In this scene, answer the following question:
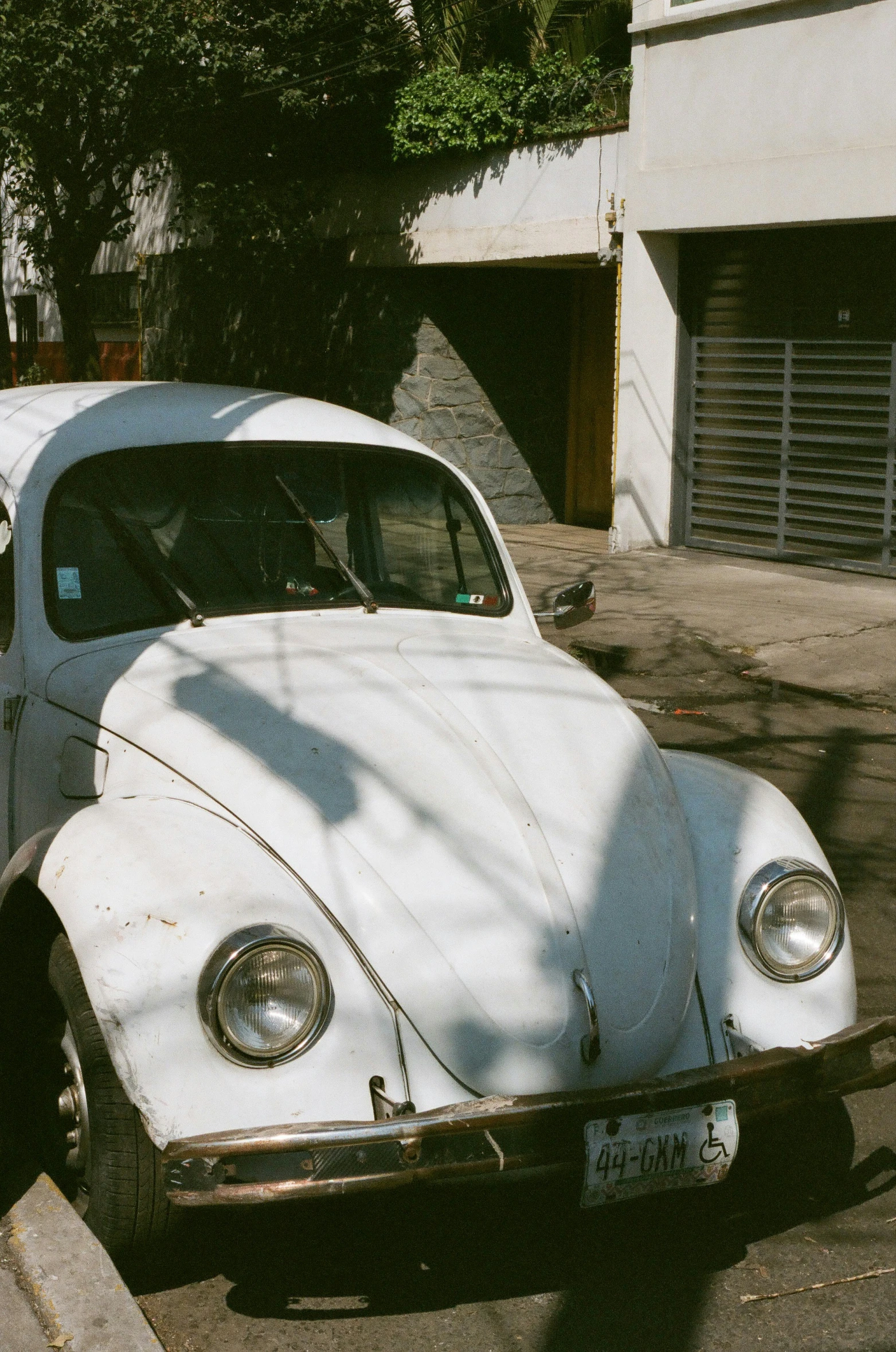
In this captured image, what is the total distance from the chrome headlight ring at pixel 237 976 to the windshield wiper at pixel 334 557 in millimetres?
1548

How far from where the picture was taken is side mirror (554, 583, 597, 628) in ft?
16.0

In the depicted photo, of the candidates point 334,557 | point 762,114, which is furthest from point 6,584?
point 762,114

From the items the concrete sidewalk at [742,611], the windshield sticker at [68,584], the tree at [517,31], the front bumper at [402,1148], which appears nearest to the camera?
the front bumper at [402,1148]

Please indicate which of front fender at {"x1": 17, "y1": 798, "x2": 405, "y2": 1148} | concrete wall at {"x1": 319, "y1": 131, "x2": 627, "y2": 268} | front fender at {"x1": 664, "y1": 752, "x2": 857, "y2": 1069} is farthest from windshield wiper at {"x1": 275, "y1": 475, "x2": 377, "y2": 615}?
concrete wall at {"x1": 319, "y1": 131, "x2": 627, "y2": 268}

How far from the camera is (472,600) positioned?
4.64 m

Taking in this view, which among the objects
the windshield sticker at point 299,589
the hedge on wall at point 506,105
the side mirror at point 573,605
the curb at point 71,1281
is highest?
the hedge on wall at point 506,105

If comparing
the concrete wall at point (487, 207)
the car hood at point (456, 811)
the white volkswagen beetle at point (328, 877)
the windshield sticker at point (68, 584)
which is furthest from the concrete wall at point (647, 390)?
the windshield sticker at point (68, 584)

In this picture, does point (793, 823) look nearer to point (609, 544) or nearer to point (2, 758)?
point (2, 758)

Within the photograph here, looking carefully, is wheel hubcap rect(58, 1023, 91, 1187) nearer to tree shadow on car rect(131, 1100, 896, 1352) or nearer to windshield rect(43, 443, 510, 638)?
tree shadow on car rect(131, 1100, 896, 1352)

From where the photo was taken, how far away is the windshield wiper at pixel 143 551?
4.14m

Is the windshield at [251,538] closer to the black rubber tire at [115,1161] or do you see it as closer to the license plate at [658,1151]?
the black rubber tire at [115,1161]

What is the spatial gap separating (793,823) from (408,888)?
113 cm

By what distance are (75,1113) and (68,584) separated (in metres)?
1.46

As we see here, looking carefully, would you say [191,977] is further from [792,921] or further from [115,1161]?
[792,921]
